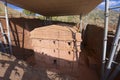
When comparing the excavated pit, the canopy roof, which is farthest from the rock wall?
the canopy roof

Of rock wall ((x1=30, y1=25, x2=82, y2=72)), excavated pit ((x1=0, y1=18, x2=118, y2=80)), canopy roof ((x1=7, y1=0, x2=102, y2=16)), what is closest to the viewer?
excavated pit ((x1=0, y1=18, x2=118, y2=80))

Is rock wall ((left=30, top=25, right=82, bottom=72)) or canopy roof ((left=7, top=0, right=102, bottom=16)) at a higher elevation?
canopy roof ((left=7, top=0, right=102, bottom=16))

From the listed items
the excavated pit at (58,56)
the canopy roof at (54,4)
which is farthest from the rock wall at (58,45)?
the canopy roof at (54,4)

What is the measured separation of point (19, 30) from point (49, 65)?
16.0ft

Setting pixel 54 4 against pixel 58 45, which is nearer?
pixel 58 45

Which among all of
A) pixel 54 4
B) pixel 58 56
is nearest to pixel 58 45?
pixel 58 56

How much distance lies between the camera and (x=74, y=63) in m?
9.33

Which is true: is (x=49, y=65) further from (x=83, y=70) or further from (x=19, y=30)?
(x=19, y=30)

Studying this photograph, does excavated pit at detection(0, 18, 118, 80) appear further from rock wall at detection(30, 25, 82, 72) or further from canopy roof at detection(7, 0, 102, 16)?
canopy roof at detection(7, 0, 102, 16)

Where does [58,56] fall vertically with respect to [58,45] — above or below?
below

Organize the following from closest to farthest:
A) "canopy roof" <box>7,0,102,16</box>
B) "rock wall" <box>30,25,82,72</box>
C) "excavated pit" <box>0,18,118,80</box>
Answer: "excavated pit" <box>0,18,118,80</box> → "canopy roof" <box>7,0,102,16</box> → "rock wall" <box>30,25,82,72</box>

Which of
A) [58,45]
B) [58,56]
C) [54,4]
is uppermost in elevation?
[54,4]

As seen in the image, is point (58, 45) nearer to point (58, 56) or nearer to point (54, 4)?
point (58, 56)

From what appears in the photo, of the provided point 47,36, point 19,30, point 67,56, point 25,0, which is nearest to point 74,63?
point 67,56
